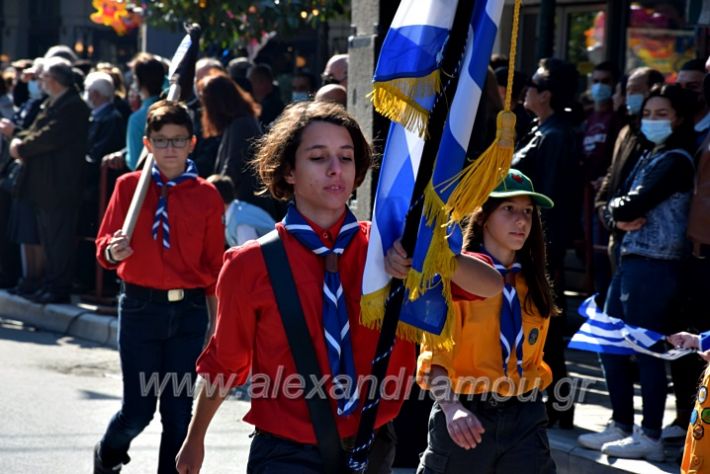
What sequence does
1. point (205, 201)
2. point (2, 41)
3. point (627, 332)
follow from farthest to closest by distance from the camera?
point (2, 41)
point (627, 332)
point (205, 201)

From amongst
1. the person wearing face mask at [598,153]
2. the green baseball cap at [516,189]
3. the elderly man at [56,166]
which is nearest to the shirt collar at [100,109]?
the elderly man at [56,166]

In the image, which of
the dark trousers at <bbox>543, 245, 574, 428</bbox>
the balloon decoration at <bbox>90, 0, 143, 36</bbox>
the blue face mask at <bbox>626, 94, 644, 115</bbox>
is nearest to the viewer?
the dark trousers at <bbox>543, 245, 574, 428</bbox>

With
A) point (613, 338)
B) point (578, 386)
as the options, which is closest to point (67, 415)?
point (578, 386)

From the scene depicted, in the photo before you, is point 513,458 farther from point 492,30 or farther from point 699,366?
point 699,366

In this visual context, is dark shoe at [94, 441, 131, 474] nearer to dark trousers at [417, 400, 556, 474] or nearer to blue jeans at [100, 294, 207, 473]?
blue jeans at [100, 294, 207, 473]

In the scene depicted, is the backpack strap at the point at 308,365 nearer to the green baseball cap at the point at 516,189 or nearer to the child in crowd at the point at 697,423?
the green baseball cap at the point at 516,189

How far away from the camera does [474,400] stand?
15.9 ft

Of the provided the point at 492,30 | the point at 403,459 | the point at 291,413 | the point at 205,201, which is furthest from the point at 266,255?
the point at 403,459

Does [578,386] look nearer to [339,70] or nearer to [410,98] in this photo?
[339,70]

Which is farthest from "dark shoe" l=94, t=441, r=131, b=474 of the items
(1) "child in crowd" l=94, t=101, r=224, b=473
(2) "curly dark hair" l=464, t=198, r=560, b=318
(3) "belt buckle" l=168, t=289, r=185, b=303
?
(2) "curly dark hair" l=464, t=198, r=560, b=318

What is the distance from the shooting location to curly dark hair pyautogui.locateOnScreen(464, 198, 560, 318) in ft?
16.5

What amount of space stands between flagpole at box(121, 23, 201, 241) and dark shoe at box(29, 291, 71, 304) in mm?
5219

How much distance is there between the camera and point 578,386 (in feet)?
28.0

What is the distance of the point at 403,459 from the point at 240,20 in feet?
26.3
